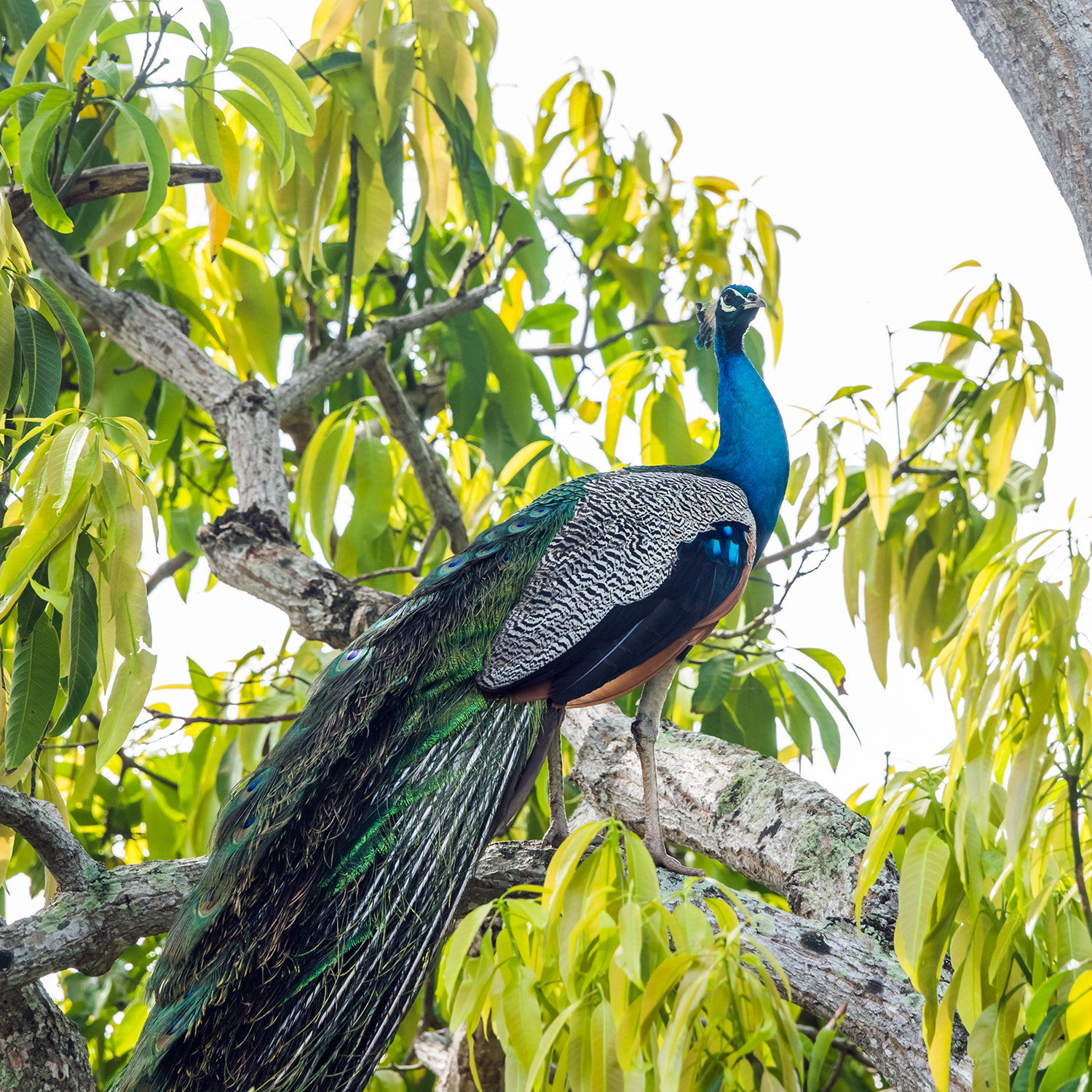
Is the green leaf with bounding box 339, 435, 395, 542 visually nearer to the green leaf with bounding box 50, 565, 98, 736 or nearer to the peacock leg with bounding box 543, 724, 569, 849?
the peacock leg with bounding box 543, 724, 569, 849

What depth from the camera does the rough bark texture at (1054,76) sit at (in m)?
1.54

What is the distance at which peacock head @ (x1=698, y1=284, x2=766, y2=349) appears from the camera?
3223 millimetres

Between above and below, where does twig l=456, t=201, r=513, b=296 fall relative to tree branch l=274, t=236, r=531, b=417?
above

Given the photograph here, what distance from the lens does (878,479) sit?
8.30 ft

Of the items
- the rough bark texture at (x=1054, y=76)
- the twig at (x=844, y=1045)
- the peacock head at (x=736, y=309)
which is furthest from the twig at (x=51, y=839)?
the peacock head at (x=736, y=309)

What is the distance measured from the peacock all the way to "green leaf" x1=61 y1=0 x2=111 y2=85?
3.89 ft

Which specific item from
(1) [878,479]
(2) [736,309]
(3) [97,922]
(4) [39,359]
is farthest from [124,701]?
(2) [736,309]

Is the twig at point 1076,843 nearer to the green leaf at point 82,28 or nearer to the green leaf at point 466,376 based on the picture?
the green leaf at point 82,28

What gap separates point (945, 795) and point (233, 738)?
2.15 m

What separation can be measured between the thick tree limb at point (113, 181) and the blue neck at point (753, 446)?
1.48 metres

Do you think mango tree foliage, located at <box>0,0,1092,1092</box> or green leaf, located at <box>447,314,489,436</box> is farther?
green leaf, located at <box>447,314,489,436</box>

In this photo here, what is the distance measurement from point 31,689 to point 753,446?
6.33ft

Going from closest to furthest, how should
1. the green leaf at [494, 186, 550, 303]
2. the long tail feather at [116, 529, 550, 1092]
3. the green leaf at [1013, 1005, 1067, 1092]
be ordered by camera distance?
the green leaf at [1013, 1005, 1067, 1092] → the long tail feather at [116, 529, 550, 1092] → the green leaf at [494, 186, 550, 303]

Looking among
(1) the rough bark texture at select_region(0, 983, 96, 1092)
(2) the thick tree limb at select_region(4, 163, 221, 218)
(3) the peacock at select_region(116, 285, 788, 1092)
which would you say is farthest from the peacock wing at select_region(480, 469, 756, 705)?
(2) the thick tree limb at select_region(4, 163, 221, 218)
